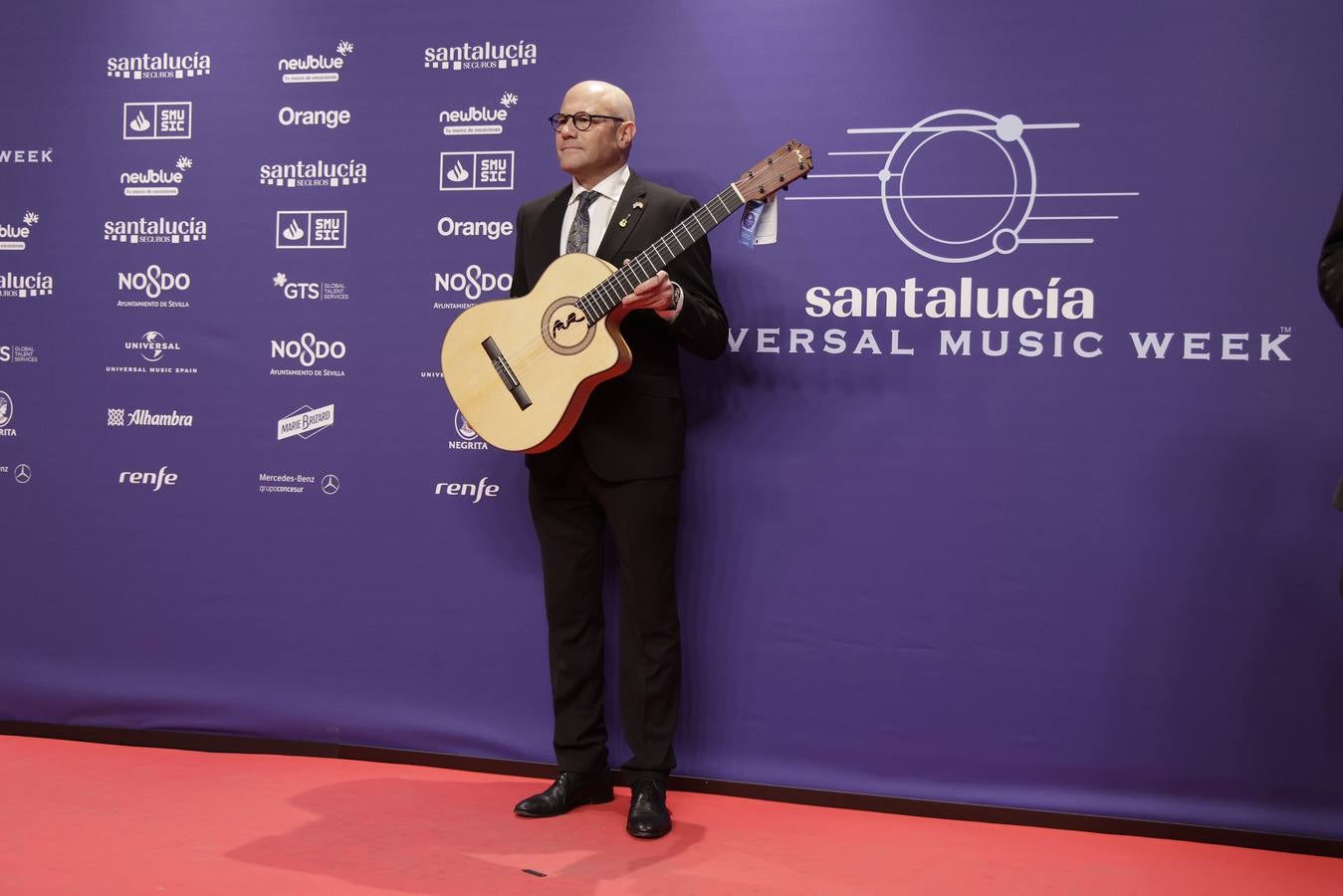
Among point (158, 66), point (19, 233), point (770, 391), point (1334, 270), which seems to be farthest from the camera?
point (19, 233)

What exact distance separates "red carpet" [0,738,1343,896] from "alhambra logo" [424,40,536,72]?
6.55ft

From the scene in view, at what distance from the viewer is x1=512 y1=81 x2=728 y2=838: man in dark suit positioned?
3053 millimetres

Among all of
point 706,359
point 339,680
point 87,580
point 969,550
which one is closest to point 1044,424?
point 969,550

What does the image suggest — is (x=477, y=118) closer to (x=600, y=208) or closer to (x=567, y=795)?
(x=600, y=208)

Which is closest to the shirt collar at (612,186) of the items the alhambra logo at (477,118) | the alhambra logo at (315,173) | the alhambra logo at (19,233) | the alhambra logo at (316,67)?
the alhambra logo at (477,118)

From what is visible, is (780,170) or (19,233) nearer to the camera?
(780,170)

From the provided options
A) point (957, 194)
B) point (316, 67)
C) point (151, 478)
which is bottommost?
point (151, 478)

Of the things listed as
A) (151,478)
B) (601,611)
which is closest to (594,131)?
(601,611)

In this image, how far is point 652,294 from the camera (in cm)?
280

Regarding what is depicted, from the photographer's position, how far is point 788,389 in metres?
3.37

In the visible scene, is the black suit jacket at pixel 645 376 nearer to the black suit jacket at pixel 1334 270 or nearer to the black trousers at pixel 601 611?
the black trousers at pixel 601 611

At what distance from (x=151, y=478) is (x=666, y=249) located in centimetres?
195

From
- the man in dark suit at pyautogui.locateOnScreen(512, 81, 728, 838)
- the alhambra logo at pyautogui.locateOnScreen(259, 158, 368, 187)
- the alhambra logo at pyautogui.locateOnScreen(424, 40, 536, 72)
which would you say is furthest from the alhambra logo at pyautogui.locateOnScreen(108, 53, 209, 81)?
the man in dark suit at pyautogui.locateOnScreen(512, 81, 728, 838)

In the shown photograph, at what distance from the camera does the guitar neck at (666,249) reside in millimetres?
2787
